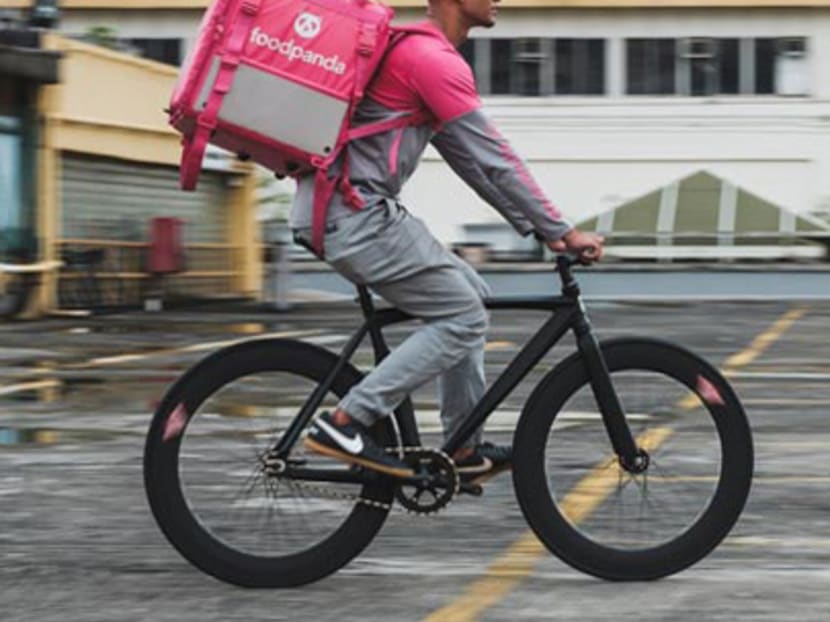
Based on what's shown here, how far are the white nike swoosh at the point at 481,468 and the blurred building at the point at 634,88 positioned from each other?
45481 mm

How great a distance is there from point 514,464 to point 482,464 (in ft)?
0.34

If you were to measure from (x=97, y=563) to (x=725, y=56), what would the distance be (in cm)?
4862

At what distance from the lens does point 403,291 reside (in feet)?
19.2

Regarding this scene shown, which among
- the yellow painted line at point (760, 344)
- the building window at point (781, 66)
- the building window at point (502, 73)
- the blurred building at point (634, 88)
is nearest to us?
the yellow painted line at point (760, 344)

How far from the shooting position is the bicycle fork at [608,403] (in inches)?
234

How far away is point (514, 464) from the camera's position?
19.5 ft

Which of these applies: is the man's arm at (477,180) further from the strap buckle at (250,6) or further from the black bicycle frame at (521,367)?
the strap buckle at (250,6)

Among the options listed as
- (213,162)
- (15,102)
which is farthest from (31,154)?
(213,162)

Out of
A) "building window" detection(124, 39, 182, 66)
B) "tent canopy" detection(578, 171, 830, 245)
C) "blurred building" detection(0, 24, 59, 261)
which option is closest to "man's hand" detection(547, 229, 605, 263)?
"blurred building" detection(0, 24, 59, 261)

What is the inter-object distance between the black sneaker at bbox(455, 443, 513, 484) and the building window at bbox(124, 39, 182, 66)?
49284mm

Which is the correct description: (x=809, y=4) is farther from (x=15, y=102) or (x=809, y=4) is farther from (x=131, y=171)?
(x=15, y=102)

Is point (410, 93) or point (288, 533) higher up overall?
point (410, 93)

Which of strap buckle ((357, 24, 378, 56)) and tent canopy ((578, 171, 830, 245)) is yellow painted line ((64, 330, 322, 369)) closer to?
strap buckle ((357, 24, 378, 56))

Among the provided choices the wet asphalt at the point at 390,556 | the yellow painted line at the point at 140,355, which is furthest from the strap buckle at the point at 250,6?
the yellow painted line at the point at 140,355
